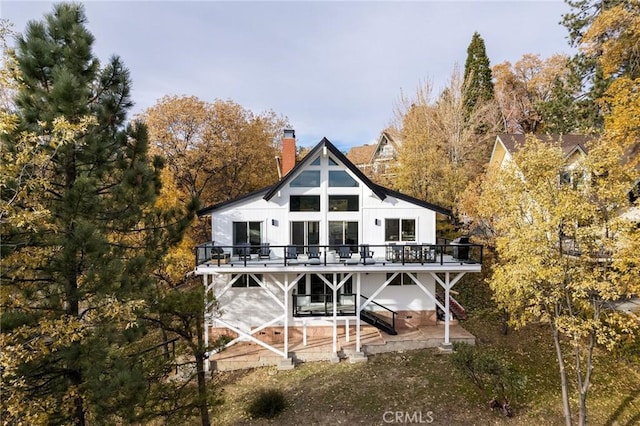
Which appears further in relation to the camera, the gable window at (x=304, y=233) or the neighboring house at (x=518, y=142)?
the neighboring house at (x=518, y=142)

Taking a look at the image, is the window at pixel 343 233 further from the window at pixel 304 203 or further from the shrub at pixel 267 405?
the shrub at pixel 267 405

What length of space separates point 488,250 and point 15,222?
63.9ft

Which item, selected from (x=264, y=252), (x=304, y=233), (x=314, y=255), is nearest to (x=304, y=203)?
(x=304, y=233)

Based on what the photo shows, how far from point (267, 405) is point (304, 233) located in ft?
24.2

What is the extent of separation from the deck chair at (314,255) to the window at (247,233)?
2.53 m

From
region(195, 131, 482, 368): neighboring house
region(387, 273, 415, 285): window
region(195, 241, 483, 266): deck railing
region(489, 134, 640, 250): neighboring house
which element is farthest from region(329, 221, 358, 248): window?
region(489, 134, 640, 250): neighboring house

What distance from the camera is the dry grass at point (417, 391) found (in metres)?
9.40

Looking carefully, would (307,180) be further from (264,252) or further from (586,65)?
(586,65)

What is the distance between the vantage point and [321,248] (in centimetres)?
1495

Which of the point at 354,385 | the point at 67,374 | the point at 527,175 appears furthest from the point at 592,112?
the point at 67,374

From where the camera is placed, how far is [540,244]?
7.80 m

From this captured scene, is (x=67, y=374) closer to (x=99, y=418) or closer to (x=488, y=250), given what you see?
(x=99, y=418)

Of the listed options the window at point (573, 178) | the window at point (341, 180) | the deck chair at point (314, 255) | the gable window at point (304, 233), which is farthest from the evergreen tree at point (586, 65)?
the deck chair at point (314, 255)

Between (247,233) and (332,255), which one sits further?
(247,233)
